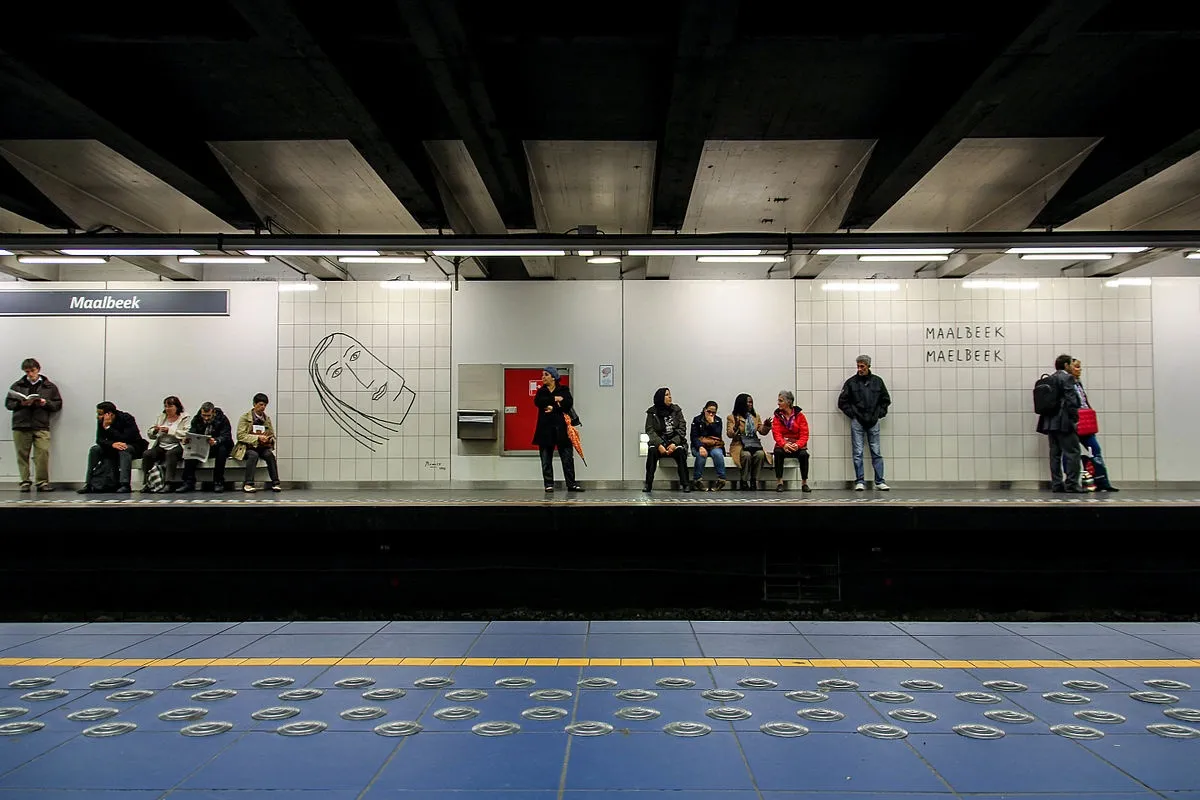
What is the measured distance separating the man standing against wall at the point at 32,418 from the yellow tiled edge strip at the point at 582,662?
6.25 metres

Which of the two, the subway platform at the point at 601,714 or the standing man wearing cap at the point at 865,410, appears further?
the standing man wearing cap at the point at 865,410

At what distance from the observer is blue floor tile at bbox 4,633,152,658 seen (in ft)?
16.2

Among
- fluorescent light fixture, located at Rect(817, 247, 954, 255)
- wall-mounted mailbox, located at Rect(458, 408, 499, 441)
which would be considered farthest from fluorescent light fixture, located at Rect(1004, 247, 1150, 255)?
wall-mounted mailbox, located at Rect(458, 408, 499, 441)

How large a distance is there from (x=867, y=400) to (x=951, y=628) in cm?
446

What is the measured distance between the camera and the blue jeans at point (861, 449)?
9.70 metres

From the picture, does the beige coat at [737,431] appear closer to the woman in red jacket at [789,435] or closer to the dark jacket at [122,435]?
the woman in red jacket at [789,435]

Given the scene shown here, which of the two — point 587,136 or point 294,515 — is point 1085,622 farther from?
point 294,515

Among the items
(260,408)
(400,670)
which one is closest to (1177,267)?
(400,670)

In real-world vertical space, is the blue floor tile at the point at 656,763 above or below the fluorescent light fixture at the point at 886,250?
below

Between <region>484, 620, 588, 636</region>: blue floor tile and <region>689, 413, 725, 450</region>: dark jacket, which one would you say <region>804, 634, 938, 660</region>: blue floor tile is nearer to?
<region>484, 620, 588, 636</region>: blue floor tile

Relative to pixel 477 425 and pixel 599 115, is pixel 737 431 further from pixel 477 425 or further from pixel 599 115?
pixel 599 115

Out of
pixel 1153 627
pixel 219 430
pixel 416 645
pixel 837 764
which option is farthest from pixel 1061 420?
pixel 219 430

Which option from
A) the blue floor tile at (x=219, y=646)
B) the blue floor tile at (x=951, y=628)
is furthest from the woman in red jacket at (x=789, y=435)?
the blue floor tile at (x=219, y=646)

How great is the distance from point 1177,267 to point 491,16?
33.9 ft
